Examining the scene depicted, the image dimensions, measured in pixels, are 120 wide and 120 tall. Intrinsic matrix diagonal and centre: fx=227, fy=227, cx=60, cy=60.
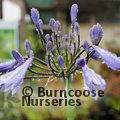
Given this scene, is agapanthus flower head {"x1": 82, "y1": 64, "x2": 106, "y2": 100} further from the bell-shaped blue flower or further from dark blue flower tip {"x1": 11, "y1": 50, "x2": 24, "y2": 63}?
dark blue flower tip {"x1": 11, "y1": 50, "x2": 24, "y2": 63}

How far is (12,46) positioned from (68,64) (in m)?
5.13

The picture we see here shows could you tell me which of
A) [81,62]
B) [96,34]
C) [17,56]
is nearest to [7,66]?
[17,56]

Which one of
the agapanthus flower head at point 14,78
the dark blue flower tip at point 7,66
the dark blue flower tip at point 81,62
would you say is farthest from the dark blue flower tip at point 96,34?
the dark blue flower tip at point 7,66

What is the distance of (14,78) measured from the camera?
1506 mm

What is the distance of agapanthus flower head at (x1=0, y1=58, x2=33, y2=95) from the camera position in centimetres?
147

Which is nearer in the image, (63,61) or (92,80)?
(92,80)

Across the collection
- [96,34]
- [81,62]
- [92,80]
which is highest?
[96,34]

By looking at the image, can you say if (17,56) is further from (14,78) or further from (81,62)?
(81,62)

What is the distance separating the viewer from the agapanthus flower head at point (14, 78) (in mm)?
1471

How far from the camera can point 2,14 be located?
23.0 feet

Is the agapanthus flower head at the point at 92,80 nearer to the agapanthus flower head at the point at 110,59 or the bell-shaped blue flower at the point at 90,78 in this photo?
the bell-shaped blue flower at the point at 90,78

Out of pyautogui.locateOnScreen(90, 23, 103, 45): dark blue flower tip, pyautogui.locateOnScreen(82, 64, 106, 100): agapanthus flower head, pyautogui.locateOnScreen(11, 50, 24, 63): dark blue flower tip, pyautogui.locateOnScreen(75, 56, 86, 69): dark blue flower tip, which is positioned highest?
pyautogui.locateOnScreen(90, 23, 103, 45): dark blue flower tip

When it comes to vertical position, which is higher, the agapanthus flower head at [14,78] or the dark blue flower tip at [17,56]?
the dark blue flower tip at [17,56]

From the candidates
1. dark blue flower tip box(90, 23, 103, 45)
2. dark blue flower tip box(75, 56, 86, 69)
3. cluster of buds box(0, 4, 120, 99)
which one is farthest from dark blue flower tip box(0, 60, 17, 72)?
dark blue flower tip box(90, 23, 103, 45)
